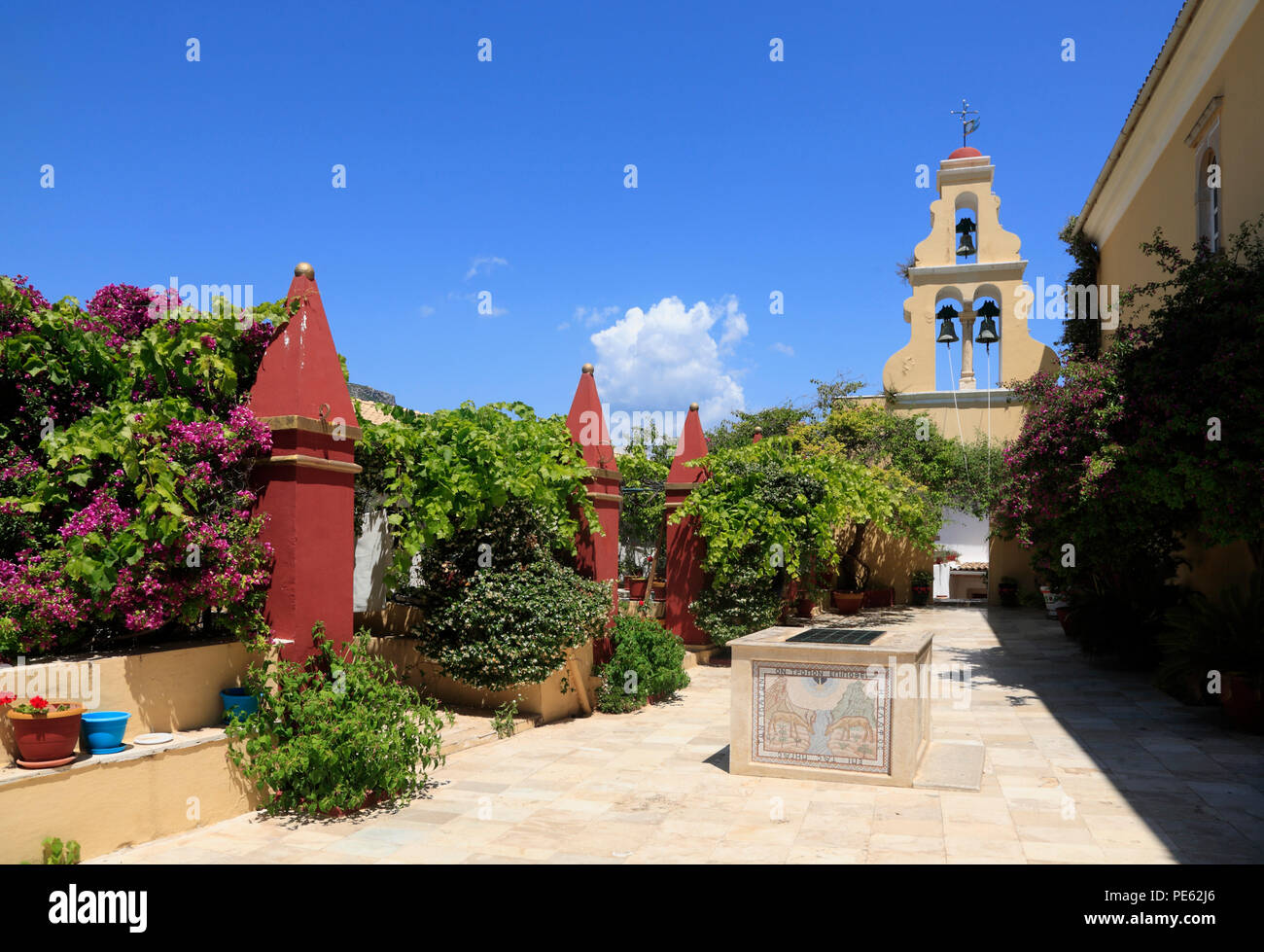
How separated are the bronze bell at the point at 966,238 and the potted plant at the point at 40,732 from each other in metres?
23.5

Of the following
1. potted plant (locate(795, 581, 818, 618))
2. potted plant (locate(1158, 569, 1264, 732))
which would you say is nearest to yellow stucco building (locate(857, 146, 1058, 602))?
potted plant (locate(795, 581, 818, 618))

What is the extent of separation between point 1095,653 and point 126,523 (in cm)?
1251

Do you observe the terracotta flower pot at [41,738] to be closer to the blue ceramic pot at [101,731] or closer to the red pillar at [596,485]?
the blue ceramic pot at [101,731]

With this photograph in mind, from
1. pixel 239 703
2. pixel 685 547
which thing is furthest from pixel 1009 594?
pixel 239 703

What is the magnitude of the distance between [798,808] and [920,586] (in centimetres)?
1656

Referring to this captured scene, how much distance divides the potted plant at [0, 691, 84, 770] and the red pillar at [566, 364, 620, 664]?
610 cm

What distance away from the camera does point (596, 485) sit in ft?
36.7

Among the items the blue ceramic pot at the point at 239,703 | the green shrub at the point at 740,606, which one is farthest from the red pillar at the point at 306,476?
the green shrub at the point at 740,606

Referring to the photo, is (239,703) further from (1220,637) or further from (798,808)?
(1220,637)

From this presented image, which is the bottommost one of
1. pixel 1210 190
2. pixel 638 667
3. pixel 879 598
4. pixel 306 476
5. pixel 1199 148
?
pixel 879 598
